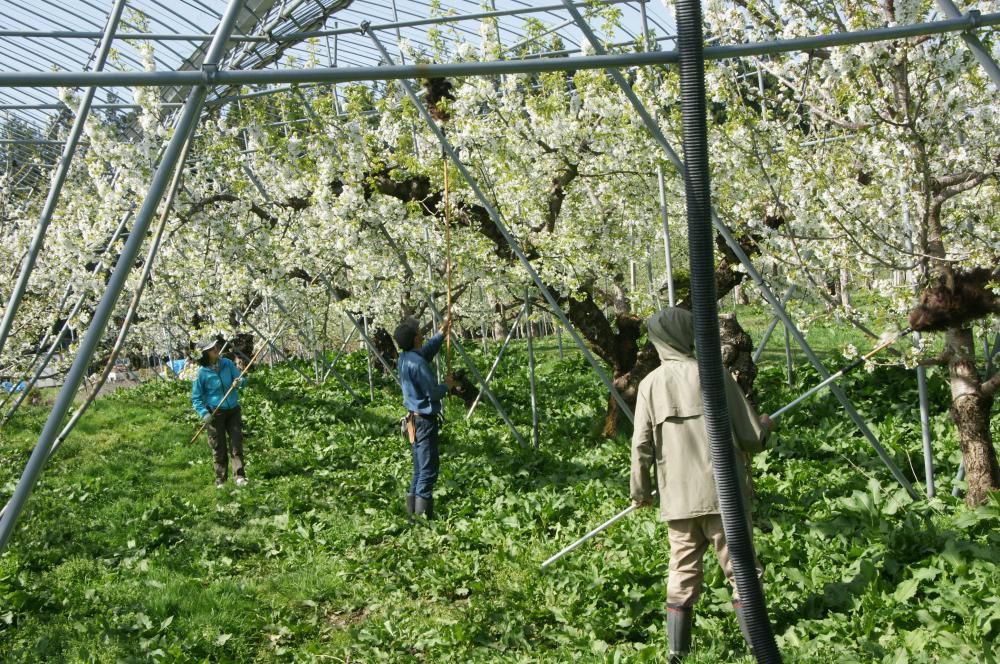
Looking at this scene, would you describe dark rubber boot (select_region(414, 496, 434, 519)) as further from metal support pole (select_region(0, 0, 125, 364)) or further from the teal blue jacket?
metal support pole (select_region(0, 0, 125, 364))

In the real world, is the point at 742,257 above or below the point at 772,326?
above

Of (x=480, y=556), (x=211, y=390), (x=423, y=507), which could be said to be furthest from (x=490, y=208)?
(x=211, y=390)

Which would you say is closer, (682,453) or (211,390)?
(682,453)

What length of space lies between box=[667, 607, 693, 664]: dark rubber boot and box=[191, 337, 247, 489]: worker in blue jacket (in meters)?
5.71

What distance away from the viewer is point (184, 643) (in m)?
4.85

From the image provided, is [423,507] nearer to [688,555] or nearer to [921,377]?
[688,555]

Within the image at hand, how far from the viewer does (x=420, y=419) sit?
7.04m

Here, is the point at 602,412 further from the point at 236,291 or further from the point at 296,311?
the point at 296,311

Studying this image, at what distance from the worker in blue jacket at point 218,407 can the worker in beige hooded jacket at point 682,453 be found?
5641 mm

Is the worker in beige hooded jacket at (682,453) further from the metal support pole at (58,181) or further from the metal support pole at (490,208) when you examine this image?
the metal support pole at (58,181)

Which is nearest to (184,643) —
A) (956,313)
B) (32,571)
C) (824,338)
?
Answer: (32,571)

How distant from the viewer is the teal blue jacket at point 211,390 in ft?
28.5

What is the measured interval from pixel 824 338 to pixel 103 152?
10669 millimetres

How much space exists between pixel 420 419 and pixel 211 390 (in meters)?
2.88
